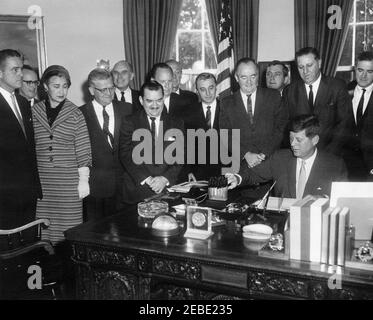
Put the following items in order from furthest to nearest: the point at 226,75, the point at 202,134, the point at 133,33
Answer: the point at 133,33, the point at 226,75, the point at 202,134

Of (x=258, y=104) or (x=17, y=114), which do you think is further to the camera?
(x=258, y=104)

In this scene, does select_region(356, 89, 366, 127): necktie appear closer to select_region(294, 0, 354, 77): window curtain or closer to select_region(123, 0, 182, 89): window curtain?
select_region(294, 0, 354, 77): window curtain

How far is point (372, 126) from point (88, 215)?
2626 millimetres

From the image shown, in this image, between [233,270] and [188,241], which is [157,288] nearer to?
[188,241]

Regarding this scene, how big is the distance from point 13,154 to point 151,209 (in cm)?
117

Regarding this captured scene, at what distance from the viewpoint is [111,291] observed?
7.64 ft

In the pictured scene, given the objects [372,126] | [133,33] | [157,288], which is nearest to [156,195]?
[157,288]

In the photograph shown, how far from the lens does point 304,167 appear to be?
2.87 meters

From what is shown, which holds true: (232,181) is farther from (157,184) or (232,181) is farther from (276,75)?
(276,75)

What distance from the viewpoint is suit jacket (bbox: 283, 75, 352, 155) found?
11.9ft

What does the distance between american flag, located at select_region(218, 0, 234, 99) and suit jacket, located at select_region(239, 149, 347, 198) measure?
264 cm

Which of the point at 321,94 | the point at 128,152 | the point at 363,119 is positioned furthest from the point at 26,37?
the point at 363,119

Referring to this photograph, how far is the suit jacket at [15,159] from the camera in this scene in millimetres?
2977

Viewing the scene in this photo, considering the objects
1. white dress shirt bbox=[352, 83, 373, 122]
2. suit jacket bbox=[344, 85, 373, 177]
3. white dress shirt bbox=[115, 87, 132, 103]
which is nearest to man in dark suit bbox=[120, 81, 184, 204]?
white dress shirt bbox=[115, 87, 132, 103]
